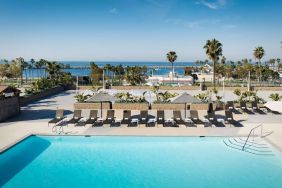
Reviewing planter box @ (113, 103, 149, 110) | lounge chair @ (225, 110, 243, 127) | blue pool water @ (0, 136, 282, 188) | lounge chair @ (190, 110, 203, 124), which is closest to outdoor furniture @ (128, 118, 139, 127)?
blue pool water @ (0, 136, 282, 188)

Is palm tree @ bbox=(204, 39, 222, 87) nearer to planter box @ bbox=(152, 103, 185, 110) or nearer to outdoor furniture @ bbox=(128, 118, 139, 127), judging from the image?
planter box @ bbox=(152, 103, 185, 110)

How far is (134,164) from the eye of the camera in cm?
1184

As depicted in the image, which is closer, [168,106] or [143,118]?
[143,118]

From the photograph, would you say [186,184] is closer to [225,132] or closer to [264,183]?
[264,183]

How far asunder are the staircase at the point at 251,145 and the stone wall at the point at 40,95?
1705cm

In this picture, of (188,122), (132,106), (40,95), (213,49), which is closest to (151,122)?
(188,122)

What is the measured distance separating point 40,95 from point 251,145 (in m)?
20.6

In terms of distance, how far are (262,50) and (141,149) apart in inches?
1748

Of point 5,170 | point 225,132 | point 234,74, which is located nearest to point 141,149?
point 225,132

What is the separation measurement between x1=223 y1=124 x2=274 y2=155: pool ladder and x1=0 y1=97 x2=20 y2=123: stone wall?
43.0 ft

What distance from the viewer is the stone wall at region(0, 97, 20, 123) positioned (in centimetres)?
1773

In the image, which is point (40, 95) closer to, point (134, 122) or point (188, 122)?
point (134, 122)

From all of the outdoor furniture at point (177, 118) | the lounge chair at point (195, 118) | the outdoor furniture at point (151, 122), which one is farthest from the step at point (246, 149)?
the outdoor furniture at point (151, 122)

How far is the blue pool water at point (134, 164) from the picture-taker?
10297 mm
